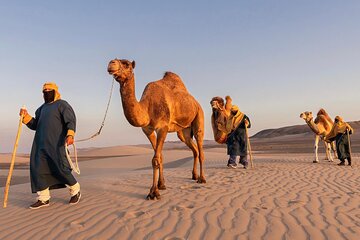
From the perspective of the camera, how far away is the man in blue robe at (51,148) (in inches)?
209

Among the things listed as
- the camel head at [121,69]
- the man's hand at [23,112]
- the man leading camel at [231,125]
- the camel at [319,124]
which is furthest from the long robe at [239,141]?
the man's hand at [23,112]

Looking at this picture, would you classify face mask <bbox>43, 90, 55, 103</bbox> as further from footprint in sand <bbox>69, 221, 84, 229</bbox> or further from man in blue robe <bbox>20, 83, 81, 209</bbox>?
footprint in sand <bbox>69, 221, 84, 229</bbox>

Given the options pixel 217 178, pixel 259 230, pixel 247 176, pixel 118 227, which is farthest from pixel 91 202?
pixel 247 176

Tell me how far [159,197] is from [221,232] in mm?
2024

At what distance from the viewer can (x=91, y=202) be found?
5.67 m

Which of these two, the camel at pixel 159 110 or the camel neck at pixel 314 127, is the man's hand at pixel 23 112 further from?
the camel neck at pixel 314 127

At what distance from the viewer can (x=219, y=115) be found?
30.1ft

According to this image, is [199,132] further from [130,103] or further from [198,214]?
[198,214]

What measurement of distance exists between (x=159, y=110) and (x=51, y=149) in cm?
196

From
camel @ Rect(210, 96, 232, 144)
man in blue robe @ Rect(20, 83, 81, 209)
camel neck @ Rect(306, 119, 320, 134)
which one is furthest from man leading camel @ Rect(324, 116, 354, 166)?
man in blue robe @ Rect(20, 83, 81, 209)

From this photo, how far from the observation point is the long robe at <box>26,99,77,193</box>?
5312 millimetres

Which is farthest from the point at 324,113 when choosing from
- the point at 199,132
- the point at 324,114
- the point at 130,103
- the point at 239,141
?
the point at 130,103

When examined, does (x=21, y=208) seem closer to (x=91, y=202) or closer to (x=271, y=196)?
(x=91, y=202)

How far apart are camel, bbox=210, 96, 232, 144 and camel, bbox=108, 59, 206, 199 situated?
4.08ft
